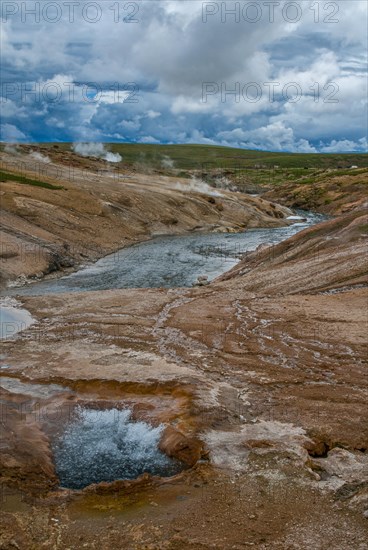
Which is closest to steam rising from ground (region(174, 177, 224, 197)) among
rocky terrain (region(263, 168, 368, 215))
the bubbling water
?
rocky terrain (region(263, 168, 368, 215))

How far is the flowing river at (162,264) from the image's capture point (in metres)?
34.2

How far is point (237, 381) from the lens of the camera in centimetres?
1606

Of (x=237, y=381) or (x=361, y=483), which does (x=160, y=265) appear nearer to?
(x=237, y=381)

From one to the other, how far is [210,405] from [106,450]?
3069mm

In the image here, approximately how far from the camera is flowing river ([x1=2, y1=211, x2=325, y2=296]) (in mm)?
34188

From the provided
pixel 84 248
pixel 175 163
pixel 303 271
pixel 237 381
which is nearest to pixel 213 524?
pixel 237 381

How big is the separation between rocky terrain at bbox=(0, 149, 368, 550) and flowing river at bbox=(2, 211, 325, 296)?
5816 millimetres

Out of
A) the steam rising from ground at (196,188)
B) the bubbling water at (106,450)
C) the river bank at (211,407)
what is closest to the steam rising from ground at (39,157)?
the steam rising from ground at (196,188)

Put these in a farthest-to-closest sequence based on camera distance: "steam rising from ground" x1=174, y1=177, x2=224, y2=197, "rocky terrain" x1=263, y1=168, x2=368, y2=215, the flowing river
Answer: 1. "rocky terrain" x1=263, y1=168, x2=368, y2=215
2. "steam rising from ground" x1=174, y1=177, x2=224, y2=197
3. the flowing river

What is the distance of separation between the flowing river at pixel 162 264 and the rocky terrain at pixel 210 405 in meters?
5.82

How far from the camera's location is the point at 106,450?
41.1 feet

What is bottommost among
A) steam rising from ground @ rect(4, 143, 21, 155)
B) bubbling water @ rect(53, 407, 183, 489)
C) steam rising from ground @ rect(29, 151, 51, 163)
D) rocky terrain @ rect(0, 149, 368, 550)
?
bubbling water @ rect(53, 407, 183, 489)

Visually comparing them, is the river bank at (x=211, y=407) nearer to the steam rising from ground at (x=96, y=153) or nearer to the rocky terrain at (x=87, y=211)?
the rocky terrain at (x=87, y=211)

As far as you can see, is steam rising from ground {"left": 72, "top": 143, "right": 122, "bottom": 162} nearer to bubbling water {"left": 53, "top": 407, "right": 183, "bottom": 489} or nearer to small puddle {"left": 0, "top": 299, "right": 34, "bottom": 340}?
small puddle {"left": 0, "top": 299, "right": 34, "bottom": 340}
